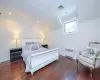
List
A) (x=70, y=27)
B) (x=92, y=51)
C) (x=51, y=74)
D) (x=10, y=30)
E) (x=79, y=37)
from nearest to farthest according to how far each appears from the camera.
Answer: (x=51, y=74) < (x=92, y=51) < (x=79, y=37) < (x=10, y=30) < (x=70, y=27)

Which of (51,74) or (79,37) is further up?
(79,37)

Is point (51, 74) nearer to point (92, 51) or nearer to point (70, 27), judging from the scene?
point (92, 51)

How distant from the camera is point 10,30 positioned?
13.6 ft

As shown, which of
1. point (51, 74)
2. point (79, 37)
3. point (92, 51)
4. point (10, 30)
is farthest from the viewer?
point (10, 30)

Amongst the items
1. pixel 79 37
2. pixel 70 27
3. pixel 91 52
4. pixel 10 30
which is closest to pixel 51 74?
pixel 91 52

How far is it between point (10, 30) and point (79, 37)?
12.5 feet

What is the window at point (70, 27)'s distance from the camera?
13.8 feet

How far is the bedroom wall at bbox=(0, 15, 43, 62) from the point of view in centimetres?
384

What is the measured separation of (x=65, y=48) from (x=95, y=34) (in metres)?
1.87

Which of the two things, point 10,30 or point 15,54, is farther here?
point 10,30

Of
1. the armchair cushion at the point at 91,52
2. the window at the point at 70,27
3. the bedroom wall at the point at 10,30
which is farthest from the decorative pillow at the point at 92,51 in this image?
the bedroom wall at the point at 10,30

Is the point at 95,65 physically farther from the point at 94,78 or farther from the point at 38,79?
the point at 38,79

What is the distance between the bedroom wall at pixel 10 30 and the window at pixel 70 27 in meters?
2.34

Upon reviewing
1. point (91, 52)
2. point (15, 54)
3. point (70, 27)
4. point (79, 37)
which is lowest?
point (15, 54)
